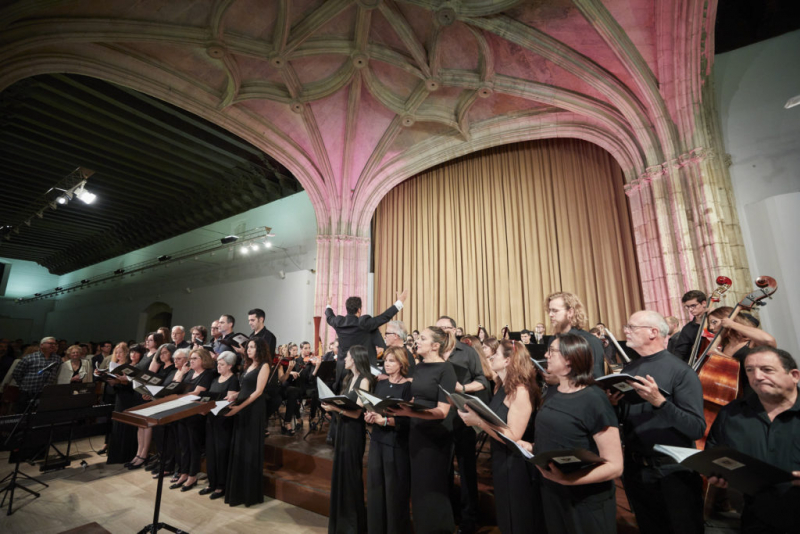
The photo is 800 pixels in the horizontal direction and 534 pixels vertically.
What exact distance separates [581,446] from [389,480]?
1.47 meters

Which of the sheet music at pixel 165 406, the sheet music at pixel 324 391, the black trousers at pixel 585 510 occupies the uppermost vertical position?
the sheet music at pixel 324 391

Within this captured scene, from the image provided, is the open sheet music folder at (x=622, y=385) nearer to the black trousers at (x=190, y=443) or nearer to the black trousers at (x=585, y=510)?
the black trousers at (x=585, y=510)

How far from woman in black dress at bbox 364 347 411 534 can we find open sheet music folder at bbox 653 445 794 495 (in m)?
1.70

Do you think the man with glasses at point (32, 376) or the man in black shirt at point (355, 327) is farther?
the man with glasses at point (32, 376)

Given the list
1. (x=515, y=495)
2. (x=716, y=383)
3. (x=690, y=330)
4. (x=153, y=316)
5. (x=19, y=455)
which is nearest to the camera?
(x=515, y=495)

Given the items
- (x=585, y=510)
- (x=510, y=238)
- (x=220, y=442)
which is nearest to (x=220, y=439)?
(x=220, y=442)

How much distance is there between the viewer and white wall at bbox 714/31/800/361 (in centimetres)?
535

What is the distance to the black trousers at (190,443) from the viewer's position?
408 centimetres

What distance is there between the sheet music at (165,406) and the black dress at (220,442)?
82 cm

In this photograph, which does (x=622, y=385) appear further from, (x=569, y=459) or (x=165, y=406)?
(x=165, y=406)

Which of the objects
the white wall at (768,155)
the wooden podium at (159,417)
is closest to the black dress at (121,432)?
the wooden podium at (159,417)

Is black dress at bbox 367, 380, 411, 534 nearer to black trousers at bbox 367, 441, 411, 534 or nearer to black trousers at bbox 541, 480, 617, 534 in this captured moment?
black trousers at bbox 367, 441, 411, 534

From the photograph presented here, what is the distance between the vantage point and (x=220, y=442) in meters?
3.83

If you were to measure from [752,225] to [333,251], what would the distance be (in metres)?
8.06
